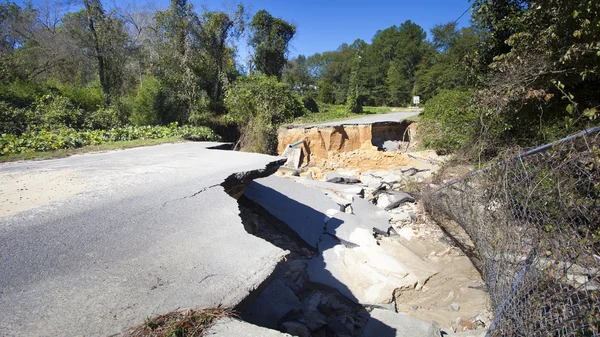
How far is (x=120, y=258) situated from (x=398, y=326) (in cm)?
301

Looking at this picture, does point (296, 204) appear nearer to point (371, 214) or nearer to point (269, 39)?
point (371, 214)

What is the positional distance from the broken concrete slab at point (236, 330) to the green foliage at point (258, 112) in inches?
475

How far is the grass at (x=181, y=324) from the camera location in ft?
5.37

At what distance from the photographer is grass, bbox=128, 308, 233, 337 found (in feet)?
5.37

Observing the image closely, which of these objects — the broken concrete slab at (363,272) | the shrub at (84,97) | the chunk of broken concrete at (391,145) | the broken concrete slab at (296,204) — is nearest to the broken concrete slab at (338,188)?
the broken concrete slab at (296,204)

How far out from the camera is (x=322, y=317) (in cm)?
346

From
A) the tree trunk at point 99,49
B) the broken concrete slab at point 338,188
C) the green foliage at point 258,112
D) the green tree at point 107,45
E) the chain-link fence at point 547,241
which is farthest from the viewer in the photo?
the green tree at point 107,45

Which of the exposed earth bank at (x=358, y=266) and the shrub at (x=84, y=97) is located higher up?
the shrub at (x=84, y=97)

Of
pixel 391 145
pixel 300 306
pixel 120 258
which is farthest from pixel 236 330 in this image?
pixel 391 145

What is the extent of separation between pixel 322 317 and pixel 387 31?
234 feet

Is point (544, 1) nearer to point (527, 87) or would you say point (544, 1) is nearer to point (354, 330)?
point (527, 87)

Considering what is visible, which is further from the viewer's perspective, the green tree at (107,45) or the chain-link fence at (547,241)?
the green tree at (107,45)

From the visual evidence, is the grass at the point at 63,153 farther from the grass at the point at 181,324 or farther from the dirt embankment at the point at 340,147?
the dirt embankment at the point at 340,147

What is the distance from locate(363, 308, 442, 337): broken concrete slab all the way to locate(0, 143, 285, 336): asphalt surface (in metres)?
A: 1.86
